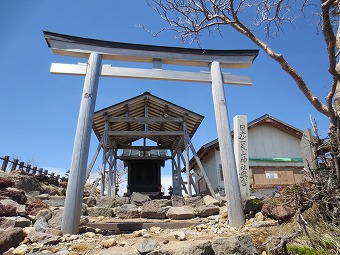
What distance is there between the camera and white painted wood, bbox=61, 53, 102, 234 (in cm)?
427

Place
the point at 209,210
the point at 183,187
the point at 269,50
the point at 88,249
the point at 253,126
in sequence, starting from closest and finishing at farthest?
1. the point at 88,249
2. the point at 269,50
3. the point at 209,210
4. the point at 183,187
5. the point at 253,126

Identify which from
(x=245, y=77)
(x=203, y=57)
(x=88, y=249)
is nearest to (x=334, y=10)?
(x=245, y=77)

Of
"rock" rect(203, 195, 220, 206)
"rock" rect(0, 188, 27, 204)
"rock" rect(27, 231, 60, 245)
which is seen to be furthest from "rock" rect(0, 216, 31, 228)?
"rock" rect(203, 195, 220, 206)

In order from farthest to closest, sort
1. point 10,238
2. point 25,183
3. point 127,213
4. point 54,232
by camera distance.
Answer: point 25,183, point 127,213, point 54,232, point 10,238

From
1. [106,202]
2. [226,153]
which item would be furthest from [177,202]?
[226,153]

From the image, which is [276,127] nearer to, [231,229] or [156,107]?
[156,107]

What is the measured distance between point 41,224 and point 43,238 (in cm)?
84

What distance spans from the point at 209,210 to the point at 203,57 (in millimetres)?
4239

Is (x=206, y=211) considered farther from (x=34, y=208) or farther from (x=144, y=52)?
(x=144, y=52)

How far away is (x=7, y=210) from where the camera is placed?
15.7ft

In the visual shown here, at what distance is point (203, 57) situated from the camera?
6.49 meters

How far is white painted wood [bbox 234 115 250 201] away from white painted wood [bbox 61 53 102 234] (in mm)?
4363

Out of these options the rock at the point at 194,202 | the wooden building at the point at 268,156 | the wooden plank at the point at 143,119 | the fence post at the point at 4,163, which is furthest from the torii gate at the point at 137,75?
the fence post at the point at 4,163

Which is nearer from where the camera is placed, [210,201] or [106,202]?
[210,201]
